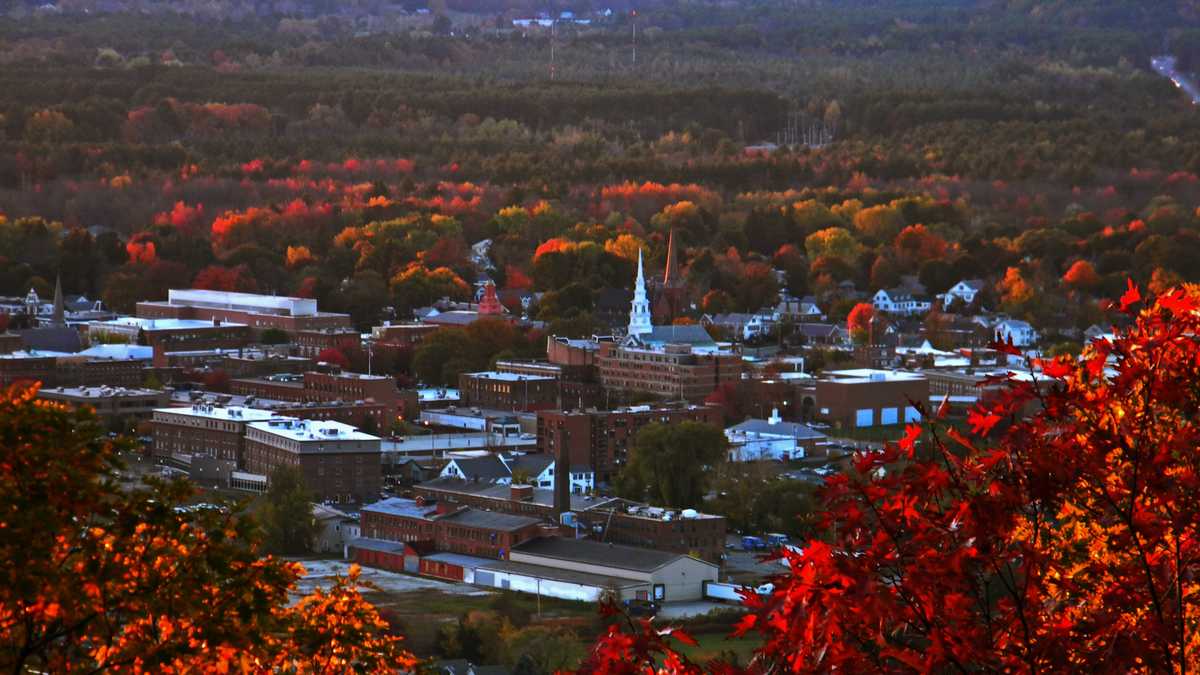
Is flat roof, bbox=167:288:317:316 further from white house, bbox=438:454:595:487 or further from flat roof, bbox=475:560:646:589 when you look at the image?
flat roof, bbox=475:560:646:589

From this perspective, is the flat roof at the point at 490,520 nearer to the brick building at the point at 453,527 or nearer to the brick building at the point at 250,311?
the brick building at the point at 453,527

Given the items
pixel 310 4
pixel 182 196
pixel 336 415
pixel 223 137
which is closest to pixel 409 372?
pixel 336 415

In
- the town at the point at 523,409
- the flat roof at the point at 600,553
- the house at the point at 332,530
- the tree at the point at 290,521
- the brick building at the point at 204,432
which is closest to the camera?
the flat roof at the point at 600,553

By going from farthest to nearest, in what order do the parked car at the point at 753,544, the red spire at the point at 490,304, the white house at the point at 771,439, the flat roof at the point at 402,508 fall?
the red spire at the point at 490,304, the white house at the point at 771,439, the flat roof at the point at 402,508, the parked car at the point at 753,544

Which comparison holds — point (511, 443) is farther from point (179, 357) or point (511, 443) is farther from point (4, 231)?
point (4, 231)

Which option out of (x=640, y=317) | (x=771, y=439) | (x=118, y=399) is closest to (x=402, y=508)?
(x=771, y=439)

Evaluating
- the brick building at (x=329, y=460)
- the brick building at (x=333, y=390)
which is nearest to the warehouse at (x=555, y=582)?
the brick building at (x=329, y=460)
